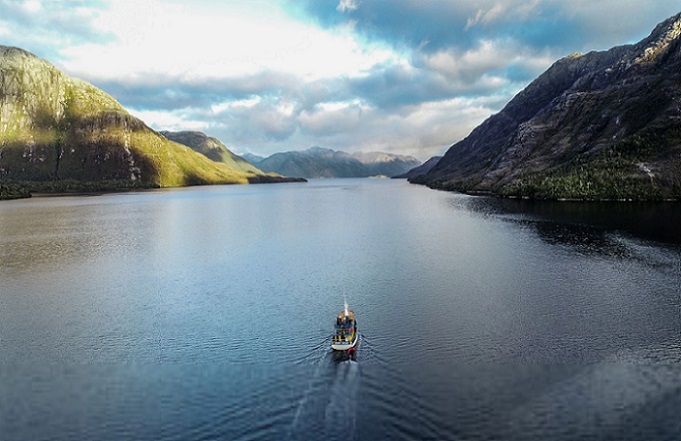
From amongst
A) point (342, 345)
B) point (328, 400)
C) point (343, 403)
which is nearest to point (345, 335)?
point (342, 345)

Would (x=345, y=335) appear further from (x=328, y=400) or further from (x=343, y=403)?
(x=343, y=403)

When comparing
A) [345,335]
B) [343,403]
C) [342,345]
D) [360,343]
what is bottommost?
[343,403]

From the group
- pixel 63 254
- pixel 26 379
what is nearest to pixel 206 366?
pixel 26 379

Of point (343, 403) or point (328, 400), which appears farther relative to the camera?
point (328, 400)

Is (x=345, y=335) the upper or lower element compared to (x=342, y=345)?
upper

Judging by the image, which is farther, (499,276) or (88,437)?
(499,276)

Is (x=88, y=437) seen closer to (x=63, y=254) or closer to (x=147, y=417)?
(x=147, y=417)

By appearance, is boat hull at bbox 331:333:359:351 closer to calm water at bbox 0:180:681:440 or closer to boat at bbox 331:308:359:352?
boat at bbox 331:308:359:352
